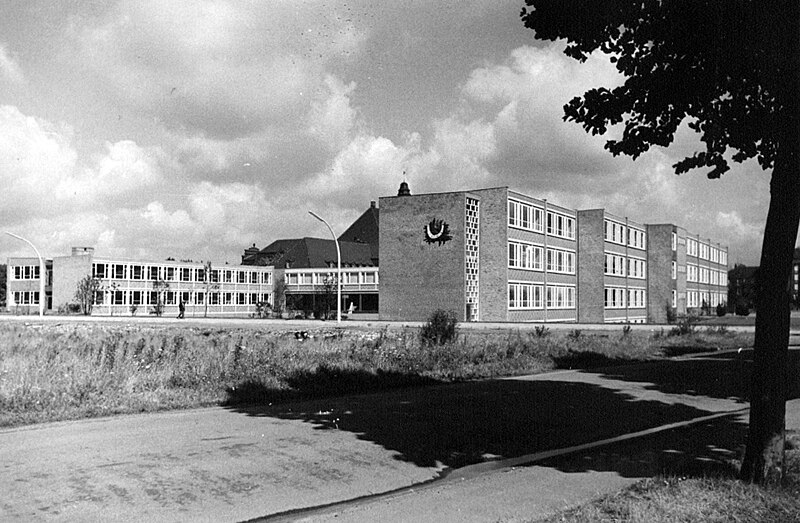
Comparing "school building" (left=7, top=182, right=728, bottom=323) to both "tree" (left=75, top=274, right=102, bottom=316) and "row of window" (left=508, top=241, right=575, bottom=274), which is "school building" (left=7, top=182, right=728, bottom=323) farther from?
"tree" (left=75, top=274, right=102, bottom=316)

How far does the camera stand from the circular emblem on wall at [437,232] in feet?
174

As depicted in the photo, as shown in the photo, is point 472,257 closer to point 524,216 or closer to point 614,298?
point 524,216

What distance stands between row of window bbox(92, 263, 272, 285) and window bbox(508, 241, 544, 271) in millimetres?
34620

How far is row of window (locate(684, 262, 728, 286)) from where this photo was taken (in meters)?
91.6

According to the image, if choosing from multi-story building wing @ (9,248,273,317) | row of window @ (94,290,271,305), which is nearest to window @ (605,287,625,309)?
multi-story building wing @ (9,248,273,317)

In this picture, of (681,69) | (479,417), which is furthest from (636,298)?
(681,69)

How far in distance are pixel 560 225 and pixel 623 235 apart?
12478 mm

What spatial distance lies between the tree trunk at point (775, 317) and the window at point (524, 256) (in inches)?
1819

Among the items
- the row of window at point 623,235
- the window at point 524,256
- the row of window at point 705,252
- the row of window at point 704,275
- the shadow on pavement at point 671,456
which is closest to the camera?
the shadow on pavement at point 671,456

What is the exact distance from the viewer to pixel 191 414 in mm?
10461

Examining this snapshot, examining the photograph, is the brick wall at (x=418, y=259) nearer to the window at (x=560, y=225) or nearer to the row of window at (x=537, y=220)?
the row of window at (x=537, y=220)

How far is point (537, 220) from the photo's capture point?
57.8m

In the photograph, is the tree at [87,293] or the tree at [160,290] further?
the tree at [160,290]

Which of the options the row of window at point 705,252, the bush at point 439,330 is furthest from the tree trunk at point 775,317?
the row of window at point 705,252
